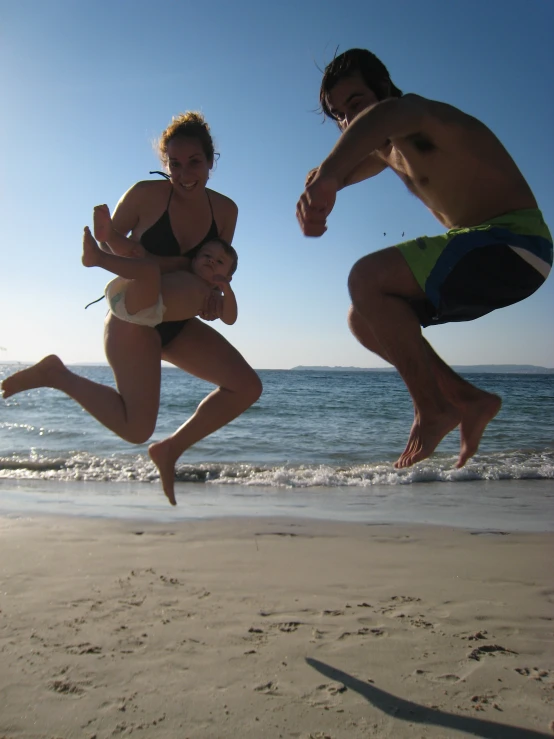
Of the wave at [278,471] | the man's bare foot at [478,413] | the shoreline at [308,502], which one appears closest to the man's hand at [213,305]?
the man's bare foot at [478,413]

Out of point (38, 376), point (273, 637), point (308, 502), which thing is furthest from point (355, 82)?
point (308, 502)

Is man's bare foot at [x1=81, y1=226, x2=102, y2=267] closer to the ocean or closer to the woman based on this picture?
the woman

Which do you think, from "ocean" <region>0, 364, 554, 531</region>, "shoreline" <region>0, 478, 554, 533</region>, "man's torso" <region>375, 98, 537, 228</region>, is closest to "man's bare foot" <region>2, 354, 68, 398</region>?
"man's torso" <region>375, 98, 537, 228</region>

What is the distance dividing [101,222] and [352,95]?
1.28 metres

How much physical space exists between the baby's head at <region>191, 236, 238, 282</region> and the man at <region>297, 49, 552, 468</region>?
87 cm

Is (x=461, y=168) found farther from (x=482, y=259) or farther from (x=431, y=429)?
(x=431, y=429)

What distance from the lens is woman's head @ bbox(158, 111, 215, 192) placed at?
3.37 meters

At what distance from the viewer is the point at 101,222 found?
10.2 ft

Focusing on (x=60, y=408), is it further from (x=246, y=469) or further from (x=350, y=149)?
(x=350, y=149)

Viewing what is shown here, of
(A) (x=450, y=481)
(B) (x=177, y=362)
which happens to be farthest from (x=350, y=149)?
(A) (x=450, y=481)

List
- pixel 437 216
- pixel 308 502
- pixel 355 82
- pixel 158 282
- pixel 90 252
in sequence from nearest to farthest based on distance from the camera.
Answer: pixel 355 82, pixel 437 216, pixel 90 252, pixel 158 282, pixel 308 502

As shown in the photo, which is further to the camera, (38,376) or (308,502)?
(308,502)

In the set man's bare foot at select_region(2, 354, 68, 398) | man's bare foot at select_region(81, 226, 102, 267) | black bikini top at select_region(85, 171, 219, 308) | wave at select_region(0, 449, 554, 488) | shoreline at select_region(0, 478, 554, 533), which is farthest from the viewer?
wave at select_region(0, 449, 554, 488)

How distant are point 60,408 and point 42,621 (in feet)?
68.3
